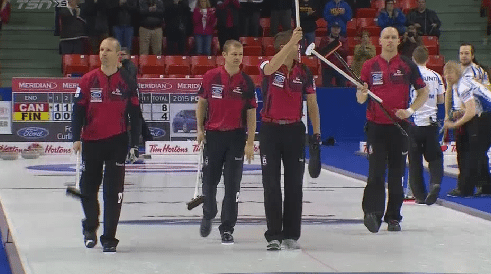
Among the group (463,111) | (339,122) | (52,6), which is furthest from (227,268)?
(52,6)

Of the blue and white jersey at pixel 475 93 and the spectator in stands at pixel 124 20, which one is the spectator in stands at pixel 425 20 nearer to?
the spectator in stands at pixel 124 20

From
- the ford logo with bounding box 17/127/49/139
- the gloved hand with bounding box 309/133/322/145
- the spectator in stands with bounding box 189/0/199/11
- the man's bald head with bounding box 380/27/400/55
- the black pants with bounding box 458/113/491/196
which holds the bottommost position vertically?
the ford logo with bounding box 17/127/49/139

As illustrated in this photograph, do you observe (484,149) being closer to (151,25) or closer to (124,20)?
(151,25)

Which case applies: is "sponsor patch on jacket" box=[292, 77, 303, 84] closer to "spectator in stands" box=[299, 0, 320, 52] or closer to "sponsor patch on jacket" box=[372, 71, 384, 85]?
"sponsor patch on jacket" box=[372, 71, 384, 85]

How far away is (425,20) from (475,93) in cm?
1342

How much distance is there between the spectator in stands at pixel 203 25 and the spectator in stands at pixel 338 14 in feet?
9.75

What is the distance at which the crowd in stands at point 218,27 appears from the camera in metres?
24.8

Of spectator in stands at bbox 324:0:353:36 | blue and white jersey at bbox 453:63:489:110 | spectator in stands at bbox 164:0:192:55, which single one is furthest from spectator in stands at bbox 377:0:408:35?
blue and white jersey at bbox 453:63:489:110

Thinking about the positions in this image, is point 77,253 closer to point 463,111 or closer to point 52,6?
Result: point 463,111

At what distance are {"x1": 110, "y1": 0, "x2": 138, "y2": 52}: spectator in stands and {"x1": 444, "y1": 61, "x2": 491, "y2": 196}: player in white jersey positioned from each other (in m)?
11.9

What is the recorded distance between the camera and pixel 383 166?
36.6 feet

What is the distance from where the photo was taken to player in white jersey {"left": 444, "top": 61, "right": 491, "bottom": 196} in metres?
13.8

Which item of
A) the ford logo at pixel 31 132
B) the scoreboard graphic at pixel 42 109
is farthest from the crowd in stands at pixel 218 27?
the ford logo at pixel 31 132

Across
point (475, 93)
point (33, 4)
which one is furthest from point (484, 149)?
point (33, 4)
